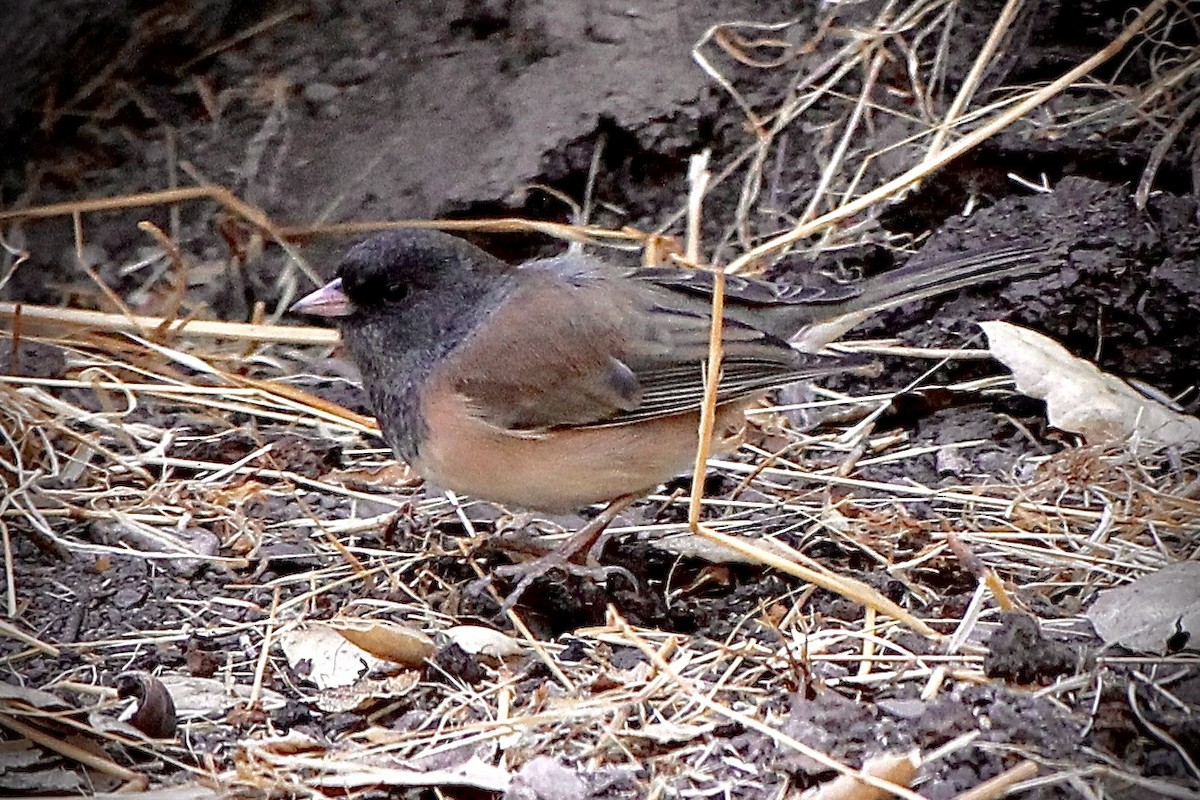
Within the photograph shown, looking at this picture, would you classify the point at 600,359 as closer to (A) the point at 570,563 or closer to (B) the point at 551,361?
(B) the point at 551,361

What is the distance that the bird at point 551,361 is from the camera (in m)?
2.44

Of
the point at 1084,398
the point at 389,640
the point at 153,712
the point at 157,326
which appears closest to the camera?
the point at 153,712

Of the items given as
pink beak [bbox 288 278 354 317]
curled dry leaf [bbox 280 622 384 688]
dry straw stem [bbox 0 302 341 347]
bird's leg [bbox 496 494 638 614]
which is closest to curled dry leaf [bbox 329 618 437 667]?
curled dry leaf [bbox 280 622 384 688]

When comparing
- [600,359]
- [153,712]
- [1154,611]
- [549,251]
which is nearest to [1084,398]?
[1154,611]

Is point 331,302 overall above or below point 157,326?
above

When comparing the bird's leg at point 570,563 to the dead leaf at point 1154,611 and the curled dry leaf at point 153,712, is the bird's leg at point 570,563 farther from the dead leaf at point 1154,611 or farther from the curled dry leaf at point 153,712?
the dead leaf at point 1154,611

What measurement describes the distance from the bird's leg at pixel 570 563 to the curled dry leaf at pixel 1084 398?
2.68ft

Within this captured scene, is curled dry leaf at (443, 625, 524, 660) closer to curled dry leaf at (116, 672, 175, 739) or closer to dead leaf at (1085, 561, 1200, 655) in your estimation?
curled dry leaf at (116, 672, 175, 739)

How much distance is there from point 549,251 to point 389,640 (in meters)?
1.55

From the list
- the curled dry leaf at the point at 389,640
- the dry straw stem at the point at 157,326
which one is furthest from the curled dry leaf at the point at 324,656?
the dry straw stem at the point at 157,326

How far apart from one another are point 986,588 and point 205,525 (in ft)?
4.66

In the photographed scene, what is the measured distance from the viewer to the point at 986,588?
2225 mm

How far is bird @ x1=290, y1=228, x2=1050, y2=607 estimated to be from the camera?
2439 millimetres

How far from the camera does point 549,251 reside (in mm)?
3498
